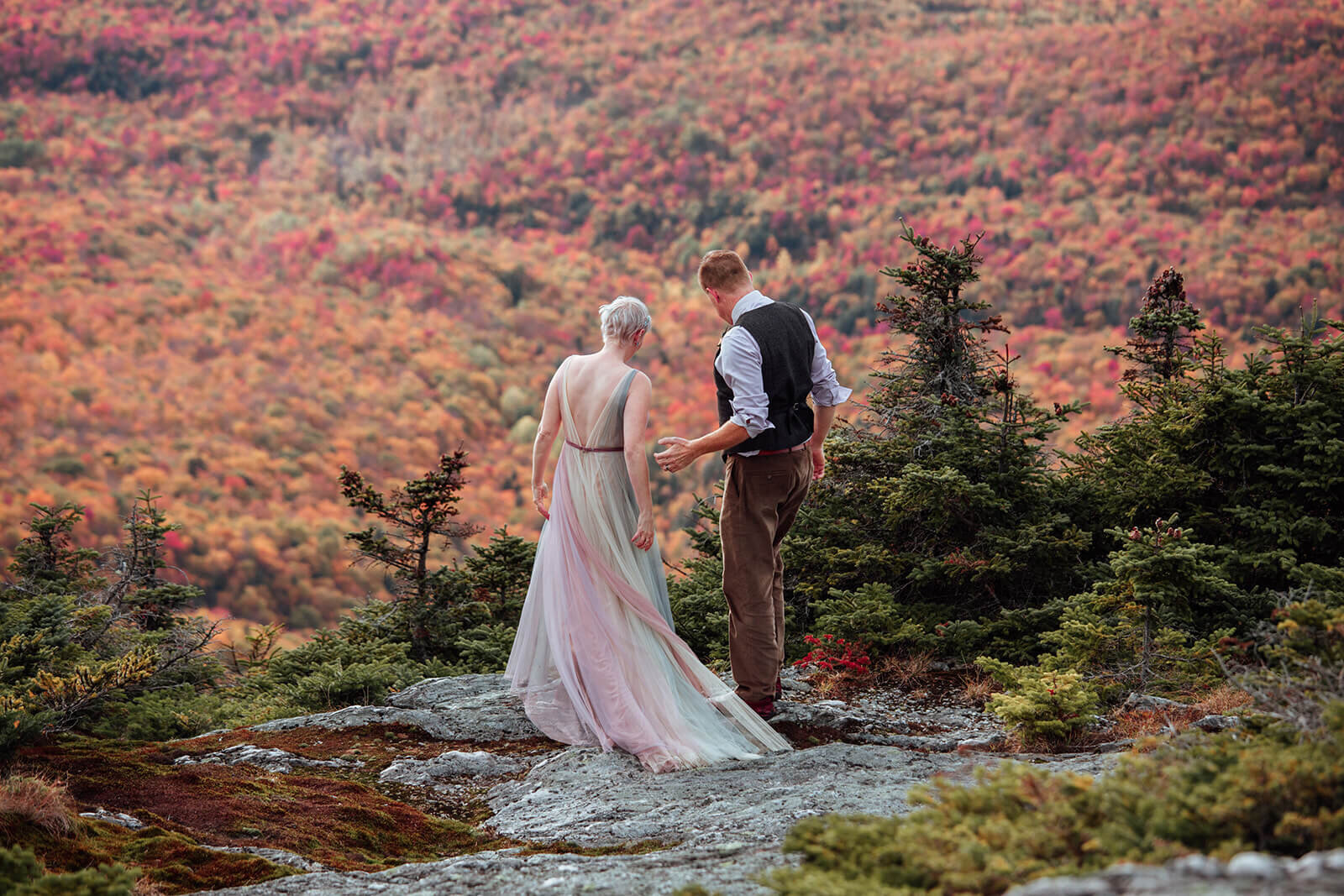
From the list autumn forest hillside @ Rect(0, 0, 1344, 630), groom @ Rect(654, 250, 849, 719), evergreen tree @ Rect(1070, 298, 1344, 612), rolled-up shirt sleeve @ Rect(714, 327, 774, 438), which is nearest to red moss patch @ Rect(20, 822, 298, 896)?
groom @ Rect(654, 250, 849, 719)

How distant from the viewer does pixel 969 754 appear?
416 centimetres

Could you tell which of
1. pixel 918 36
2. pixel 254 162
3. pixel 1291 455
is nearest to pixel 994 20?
pixel 918 36

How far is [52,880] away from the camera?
2248mm

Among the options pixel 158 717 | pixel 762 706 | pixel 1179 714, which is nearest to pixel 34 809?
pixel 158 717

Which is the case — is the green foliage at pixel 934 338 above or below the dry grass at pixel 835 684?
above

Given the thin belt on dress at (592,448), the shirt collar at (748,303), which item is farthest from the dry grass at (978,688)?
the shirt collar at (748,303)

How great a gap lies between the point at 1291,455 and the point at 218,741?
20.8 feet

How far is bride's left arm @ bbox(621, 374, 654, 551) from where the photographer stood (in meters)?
4.77

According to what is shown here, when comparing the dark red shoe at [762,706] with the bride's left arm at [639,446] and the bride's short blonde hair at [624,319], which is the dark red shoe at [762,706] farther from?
the bride's short blonde hair at [624,319]

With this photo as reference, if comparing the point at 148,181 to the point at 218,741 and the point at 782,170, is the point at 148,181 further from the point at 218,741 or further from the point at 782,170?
the point at 218,741

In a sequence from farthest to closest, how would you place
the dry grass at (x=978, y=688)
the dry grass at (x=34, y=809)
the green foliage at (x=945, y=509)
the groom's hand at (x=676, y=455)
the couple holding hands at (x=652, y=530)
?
the green foliage at (x=945, y=509), the dry grass at (x=978, y=688), the couple holding hands at (x=652, y=530), the groom's hand at (x=676, y=455), the dry grass at (x=34, y=809)

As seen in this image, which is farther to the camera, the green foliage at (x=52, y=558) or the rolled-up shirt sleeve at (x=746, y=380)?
the green foliage at (x=52, y=558)

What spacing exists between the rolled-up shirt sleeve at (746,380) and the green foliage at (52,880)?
288 cm

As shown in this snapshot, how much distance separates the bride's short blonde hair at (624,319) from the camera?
4836 mm
